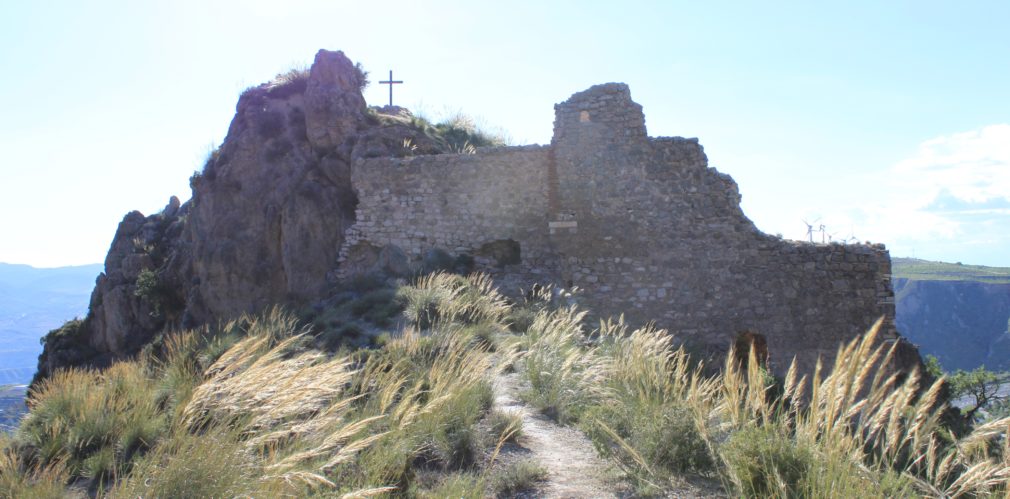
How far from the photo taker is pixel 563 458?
17.0 feet

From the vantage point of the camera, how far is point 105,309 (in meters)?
19.2

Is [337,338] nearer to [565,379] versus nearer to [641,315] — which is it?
[565,379]

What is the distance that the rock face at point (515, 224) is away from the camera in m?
11.8

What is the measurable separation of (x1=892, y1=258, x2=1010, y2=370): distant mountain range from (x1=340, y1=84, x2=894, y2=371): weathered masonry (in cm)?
4587

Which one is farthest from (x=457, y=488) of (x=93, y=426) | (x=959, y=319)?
(x=959, y=319)

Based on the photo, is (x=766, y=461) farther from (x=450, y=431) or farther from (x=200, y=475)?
(x=200, y=475)

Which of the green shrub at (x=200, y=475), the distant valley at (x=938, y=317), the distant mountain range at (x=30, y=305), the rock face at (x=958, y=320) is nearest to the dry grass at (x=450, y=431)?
the green shrub at (x=200, y=475)

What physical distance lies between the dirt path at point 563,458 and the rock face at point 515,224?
6048 mm

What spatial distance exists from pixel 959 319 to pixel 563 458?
221ft

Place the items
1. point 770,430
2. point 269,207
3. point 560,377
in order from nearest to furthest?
1. point 770,430
2. point 560,377
3. point 269,207

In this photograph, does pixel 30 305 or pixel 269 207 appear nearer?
pixel 269 207

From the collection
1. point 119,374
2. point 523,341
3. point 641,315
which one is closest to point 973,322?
point 641,315

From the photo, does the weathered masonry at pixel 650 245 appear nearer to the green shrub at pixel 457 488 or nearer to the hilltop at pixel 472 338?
the hilltop at pixel 472 338

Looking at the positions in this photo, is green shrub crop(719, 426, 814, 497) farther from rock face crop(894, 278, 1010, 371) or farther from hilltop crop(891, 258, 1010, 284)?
hilltop crop(891, 258, 1010, 284)
